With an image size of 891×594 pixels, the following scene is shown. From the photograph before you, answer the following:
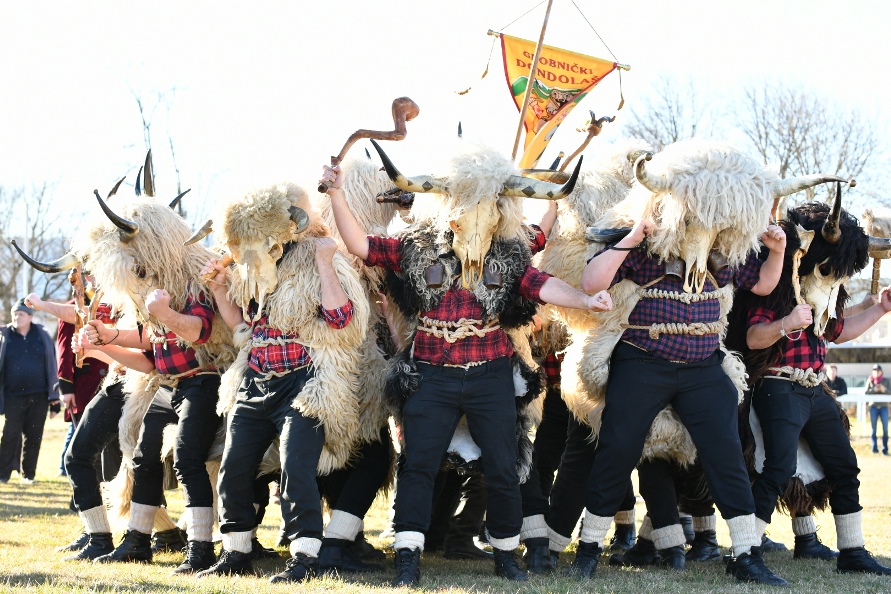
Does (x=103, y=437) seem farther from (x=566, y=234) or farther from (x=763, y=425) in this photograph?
(x=763, y=425)

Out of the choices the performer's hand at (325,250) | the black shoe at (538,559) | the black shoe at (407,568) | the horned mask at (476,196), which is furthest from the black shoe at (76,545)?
the horned mask at (476,196)

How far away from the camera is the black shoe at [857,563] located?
16.7ft

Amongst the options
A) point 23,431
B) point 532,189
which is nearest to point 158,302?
point 532,189

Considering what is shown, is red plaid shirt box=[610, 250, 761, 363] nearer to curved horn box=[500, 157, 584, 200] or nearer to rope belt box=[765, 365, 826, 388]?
rope belt box=[765, 365, 826, 388]

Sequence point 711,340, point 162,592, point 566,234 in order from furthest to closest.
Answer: point 566,234 → point 711,340 → point 162,592

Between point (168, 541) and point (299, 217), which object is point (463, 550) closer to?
point (168, 541)

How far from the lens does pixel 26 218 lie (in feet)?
116

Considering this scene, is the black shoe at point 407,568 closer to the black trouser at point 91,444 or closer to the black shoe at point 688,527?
the black trouser at point 91,444

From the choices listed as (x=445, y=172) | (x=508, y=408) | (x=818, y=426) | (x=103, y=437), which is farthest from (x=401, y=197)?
(x=818, y=426)

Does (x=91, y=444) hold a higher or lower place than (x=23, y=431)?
higher

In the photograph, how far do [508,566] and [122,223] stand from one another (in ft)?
9.09

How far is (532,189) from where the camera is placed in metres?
4.70

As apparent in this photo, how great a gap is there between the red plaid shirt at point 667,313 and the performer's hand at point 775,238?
0.68ft

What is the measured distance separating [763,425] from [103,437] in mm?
3737
